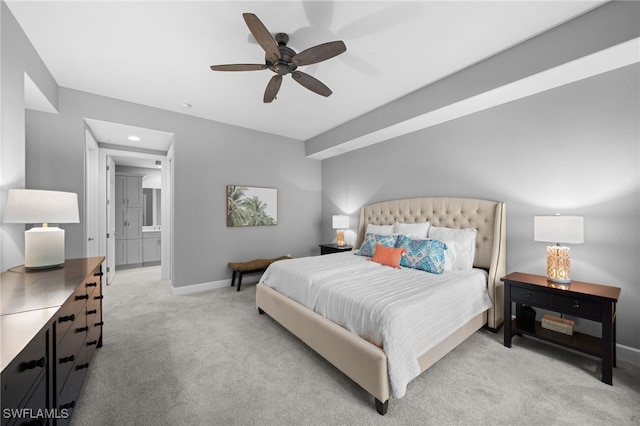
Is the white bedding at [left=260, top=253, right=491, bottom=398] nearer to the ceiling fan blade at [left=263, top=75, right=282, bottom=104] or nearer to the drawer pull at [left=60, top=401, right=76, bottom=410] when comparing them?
the drawer pull at [left=60, top=401, right=76, bottom=410]

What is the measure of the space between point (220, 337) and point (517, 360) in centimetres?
278

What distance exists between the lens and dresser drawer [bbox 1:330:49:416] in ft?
2.47

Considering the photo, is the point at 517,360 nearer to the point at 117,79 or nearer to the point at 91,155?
the point at 117,79

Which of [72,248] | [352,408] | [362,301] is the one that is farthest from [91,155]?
[352,408]

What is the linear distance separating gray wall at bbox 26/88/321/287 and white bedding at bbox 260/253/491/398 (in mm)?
1733

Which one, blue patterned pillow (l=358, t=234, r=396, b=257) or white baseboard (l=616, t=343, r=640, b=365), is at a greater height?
blue patterned pillow (l=358, t=234, r=396, b=257)

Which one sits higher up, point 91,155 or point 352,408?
point 91,155

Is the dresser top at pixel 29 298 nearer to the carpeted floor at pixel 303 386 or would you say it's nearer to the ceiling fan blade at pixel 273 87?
the carpeted floor at pixel 303 386

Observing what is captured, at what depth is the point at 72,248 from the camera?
3207mm

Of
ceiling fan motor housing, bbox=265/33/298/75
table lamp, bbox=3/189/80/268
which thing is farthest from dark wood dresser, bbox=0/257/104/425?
ceiling fan motor housing, bbox=265/33/298/75

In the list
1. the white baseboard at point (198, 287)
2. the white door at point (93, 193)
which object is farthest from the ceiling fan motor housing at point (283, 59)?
the white door at point (93, 193)

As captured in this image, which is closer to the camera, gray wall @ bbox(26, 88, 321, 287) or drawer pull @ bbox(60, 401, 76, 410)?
drawer pull @ bbox(60, 401, 76, 410)

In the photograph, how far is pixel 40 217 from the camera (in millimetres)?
1871

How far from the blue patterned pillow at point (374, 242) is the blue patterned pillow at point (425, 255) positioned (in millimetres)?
269
